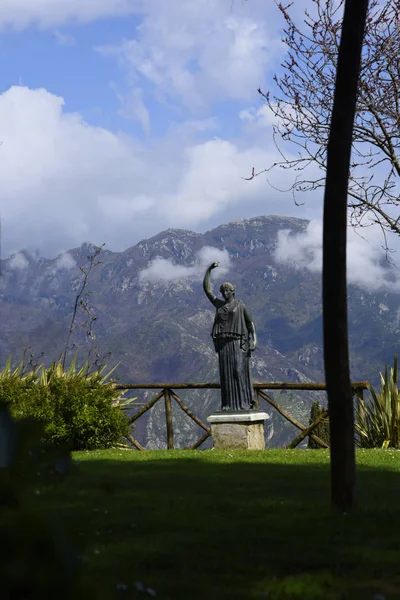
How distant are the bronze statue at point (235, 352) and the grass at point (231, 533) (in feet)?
18.9

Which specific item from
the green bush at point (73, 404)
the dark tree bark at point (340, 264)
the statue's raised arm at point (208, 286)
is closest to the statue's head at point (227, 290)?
the statue's raised arm at point (208, 286)

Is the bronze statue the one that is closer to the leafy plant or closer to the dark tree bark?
the leafy plant

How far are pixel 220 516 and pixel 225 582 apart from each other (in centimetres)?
203

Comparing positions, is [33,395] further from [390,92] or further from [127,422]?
[390,92]

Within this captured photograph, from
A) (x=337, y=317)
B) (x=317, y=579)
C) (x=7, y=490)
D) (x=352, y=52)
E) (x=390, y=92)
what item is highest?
(x=390, y=92)

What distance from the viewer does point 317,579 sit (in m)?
4.87

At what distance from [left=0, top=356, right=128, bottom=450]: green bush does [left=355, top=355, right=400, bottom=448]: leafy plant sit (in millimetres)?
4878

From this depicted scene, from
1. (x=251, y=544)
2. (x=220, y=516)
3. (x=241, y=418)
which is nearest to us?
(x=251, y=544)

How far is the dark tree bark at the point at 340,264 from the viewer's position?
6879mm

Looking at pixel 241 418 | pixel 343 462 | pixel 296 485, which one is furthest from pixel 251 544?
pixel 241 418

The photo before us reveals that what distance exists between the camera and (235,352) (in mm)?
16219

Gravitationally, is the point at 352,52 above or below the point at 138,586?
above

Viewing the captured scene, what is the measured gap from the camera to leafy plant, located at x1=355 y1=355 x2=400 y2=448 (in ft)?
52.8

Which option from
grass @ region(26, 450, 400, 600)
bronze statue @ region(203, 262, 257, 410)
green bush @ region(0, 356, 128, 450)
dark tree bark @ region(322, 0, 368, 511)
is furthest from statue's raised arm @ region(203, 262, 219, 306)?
dark tree bark @ region(322, 0, 368, 511)
